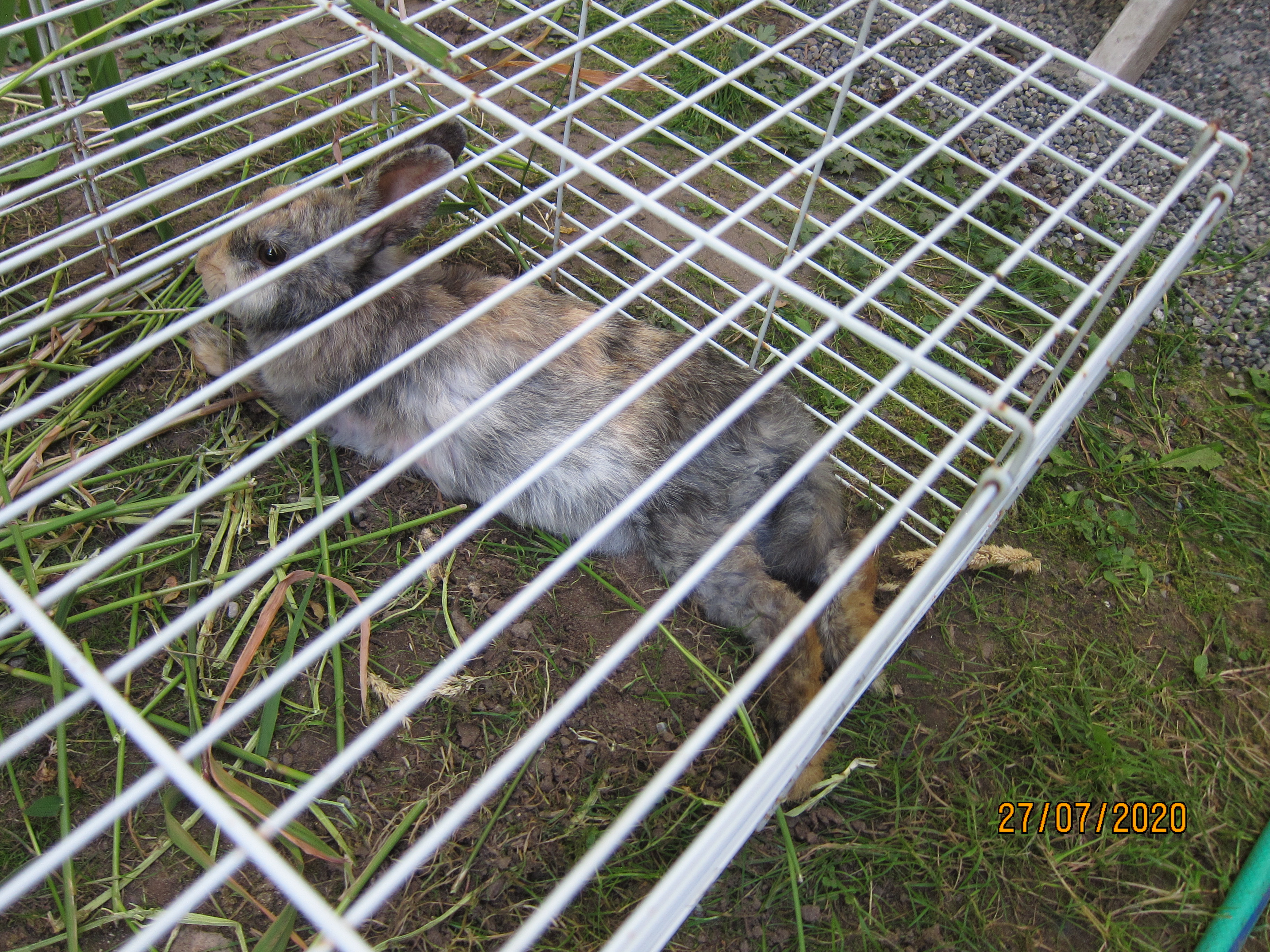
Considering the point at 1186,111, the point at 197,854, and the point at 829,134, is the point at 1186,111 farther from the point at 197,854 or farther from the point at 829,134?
the point at 197,854

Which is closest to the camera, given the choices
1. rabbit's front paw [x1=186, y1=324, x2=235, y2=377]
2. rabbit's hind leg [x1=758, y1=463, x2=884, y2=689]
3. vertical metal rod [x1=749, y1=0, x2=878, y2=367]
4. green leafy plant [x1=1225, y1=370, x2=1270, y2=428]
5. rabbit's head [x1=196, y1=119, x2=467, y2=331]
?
vertical metal rod [x1=749, y1=0, x2=878, y2=367]

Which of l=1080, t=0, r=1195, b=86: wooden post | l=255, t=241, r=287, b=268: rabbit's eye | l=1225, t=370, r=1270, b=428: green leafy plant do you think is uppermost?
l=1080, t=0, r=1195, b=86: wooden post

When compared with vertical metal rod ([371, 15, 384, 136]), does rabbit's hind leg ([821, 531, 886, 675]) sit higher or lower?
lower

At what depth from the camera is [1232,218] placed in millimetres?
3115

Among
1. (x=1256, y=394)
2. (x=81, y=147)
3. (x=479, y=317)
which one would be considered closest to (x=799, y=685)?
(x=479, y=317)

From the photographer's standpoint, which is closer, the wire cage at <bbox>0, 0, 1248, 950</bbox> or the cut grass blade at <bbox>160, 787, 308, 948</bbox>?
the wire cage at <bbox>0, 0, 1248, 950</bbox>

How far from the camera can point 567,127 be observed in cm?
237

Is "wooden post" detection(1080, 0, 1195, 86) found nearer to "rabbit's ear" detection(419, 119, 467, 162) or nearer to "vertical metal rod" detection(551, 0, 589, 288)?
"vertical metal rod" detection(551, 0, 589, 288)

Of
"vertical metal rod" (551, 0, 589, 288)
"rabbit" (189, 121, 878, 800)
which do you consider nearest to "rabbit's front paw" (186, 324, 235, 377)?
"rabbit" (189, 121, 878, 800)

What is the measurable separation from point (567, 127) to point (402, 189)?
0.50m

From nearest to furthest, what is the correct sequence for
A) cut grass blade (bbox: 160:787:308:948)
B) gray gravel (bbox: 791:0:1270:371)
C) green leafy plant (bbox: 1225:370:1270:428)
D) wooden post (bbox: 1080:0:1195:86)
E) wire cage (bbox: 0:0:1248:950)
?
wire cage (bbox: 0:0:1248:950)
cut grass blade (bbox: 160:787:308:948)
green leafy plant (bbox: 1225:370:1270:428)
gray gravel (bbox: 791:0:1270:371)
wooden post (bbox: 1080:0:1195:86)

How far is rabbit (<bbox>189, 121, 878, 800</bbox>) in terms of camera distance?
2.16 metres

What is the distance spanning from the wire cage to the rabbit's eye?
10.3 inches

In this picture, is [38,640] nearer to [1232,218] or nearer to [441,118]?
[441,118]
